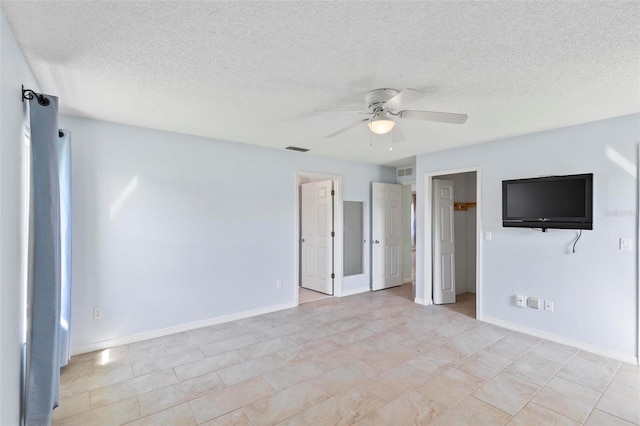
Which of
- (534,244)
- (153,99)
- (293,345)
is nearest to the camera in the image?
(153,99)

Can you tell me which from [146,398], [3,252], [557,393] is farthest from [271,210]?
[557,393]

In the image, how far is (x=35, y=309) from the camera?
1923 millimetres

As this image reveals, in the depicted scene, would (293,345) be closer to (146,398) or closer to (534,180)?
(146,398)

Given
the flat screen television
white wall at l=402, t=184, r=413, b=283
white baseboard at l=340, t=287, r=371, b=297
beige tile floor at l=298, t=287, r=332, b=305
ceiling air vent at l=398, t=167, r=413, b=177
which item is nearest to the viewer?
the flat screen television

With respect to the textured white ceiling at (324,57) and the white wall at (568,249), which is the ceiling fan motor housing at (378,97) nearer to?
the textured white ceiling at (324,57)

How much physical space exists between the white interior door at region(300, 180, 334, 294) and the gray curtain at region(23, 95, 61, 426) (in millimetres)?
3933

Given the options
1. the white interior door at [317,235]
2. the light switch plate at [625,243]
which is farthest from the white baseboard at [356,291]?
the light switch plate at [625,243]

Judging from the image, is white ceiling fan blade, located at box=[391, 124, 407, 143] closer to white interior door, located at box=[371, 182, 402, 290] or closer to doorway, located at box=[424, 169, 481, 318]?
doorway, located at box=[424, 169, 481, 318]

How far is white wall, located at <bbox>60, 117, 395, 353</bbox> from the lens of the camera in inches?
128

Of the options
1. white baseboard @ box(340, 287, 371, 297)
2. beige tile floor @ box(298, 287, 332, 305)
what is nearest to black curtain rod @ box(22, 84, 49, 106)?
beige tile floor @ box(298, 287, 332, 305)

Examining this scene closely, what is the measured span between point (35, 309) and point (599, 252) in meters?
4.66

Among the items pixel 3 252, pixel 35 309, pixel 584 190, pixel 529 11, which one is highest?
pixel 529 11

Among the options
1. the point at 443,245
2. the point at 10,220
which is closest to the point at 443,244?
the point at 443,245

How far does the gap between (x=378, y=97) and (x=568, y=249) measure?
2.73 meters
